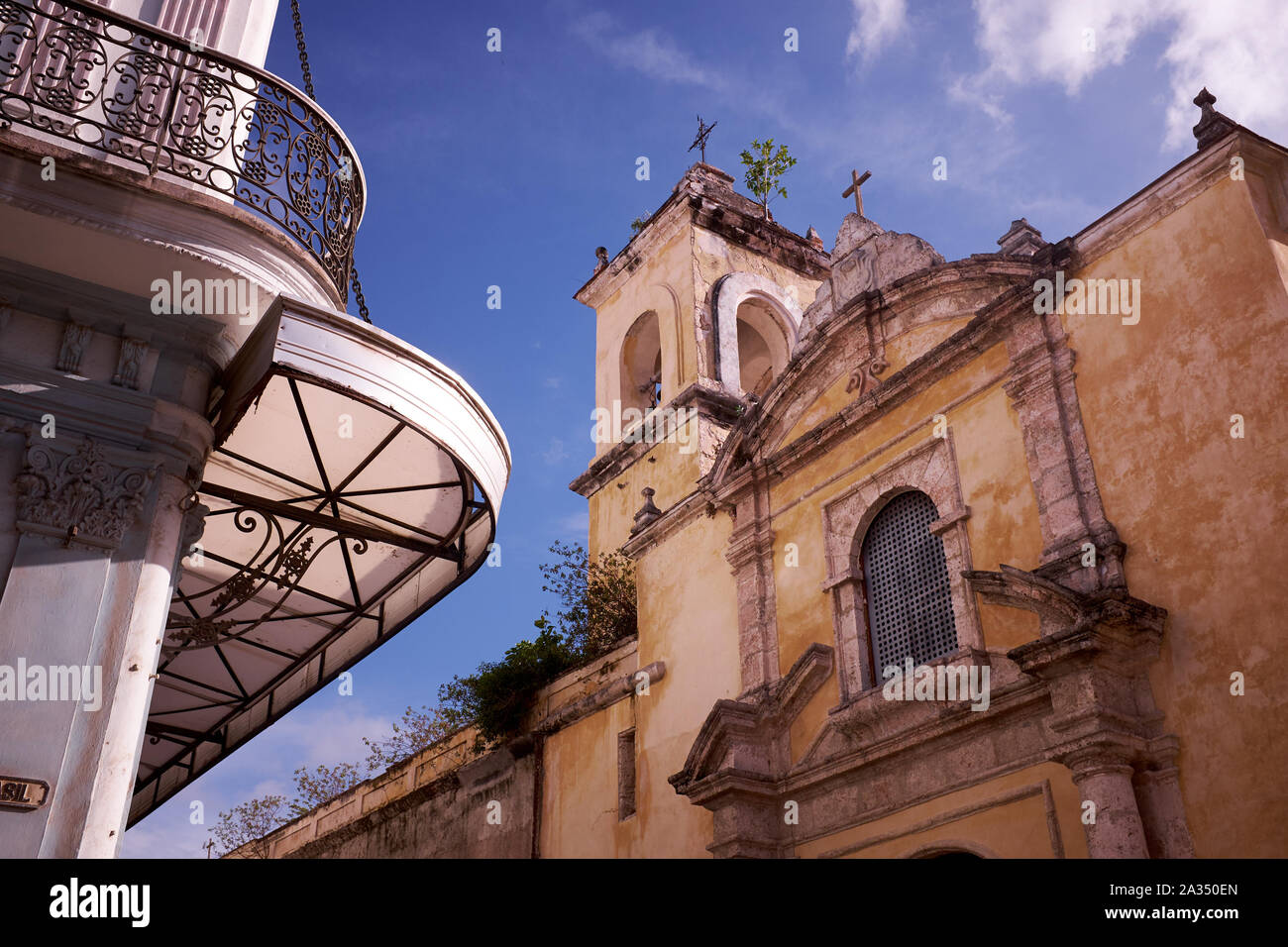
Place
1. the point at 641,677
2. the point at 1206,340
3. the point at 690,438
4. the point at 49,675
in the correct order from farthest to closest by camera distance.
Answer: the point at 690,438 → the point at 641,677 → the point at 1206,340 → the point at 49,675

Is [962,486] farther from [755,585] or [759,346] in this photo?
[759,346]

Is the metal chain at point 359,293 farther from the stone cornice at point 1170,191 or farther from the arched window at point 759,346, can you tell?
the arched window at point 759,346

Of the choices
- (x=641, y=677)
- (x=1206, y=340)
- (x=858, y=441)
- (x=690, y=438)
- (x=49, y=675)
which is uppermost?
(x=690, y=438)

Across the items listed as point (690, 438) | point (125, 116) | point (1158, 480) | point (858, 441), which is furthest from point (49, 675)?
point (690, 438)

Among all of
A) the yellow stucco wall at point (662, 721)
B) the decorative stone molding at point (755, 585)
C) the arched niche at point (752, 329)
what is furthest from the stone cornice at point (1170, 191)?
the arched niche at point (752, 329)

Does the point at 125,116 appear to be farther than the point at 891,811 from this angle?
No

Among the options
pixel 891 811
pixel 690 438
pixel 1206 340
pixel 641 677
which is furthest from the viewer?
pixel 690 438

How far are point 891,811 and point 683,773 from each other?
2030 mm

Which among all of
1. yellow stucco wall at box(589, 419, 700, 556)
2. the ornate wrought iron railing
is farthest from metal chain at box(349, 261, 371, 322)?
yellow stucco wall at box(589, 419, 700, 556)

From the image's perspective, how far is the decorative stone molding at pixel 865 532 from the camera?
9.12 metres

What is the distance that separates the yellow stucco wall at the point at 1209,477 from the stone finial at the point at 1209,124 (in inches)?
16.6

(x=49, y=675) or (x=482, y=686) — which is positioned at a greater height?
(x=482, y=686)

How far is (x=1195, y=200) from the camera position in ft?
27.6

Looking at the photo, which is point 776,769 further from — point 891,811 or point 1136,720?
point 1136,720
